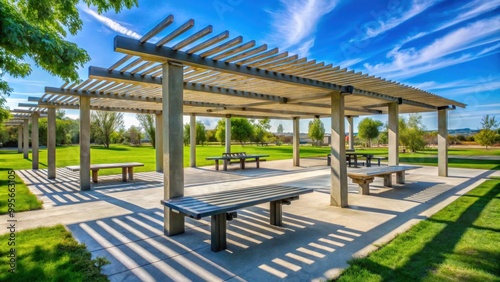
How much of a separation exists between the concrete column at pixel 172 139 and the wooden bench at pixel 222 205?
0.25 m

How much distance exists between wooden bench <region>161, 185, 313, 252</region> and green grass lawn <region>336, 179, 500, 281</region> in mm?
1586

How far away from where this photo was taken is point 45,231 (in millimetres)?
4359

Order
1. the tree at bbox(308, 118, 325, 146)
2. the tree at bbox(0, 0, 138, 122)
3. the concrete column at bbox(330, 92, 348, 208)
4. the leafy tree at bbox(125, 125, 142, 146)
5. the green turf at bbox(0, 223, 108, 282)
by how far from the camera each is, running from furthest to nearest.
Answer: the leafy tree at bbox(125, 125, 142, 146) < the tree at bbox(308, 118, 325, 146) < the concrete column at bbox(330, 92, 348, 208) < the tree at bbox(0, 0, 138, 122) < the green turf at bbox(0, 223, 108, 282)

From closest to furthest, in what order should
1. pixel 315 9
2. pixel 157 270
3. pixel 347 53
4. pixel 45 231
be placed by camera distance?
pixel 157 270, pixel 45 231, pixel 347 53, pixel 315 9

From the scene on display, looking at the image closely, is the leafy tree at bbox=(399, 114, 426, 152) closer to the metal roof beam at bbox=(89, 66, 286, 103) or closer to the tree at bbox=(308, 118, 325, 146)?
the tree at bbox=(308, 118, 325, 146)

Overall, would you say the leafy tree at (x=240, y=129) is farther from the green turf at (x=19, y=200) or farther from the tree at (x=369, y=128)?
the green turf at (x=19, y=200)

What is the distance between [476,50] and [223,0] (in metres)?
11.7

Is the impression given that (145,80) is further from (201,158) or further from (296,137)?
(201,158)

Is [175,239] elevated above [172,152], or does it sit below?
below

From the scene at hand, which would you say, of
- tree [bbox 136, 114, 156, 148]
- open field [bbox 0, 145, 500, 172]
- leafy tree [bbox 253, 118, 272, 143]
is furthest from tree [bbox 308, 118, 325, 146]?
tree [bbox 136, 114, 156, 148]

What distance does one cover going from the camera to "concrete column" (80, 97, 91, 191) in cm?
809

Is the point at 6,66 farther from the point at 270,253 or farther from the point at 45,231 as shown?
the point at 270,253

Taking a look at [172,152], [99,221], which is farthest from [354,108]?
[99,221]

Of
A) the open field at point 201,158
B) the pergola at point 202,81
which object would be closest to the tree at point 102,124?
the open field at point 201,158
